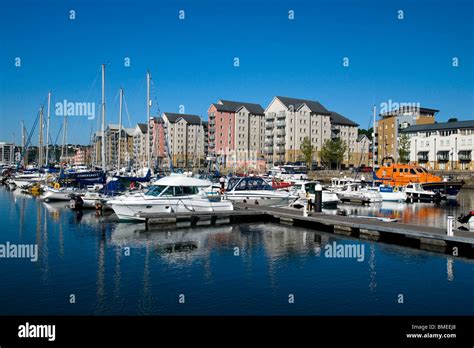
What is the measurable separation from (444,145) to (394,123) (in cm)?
2026

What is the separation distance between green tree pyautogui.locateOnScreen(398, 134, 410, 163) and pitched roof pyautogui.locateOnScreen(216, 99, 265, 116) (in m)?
50.9

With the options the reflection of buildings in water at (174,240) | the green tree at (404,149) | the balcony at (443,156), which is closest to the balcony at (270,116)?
the green tree at (404,149)

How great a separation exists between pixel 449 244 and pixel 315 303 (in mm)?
12176

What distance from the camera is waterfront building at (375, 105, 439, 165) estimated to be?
12450 centimetres

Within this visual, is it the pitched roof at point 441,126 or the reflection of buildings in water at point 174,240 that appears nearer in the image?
the reflection of buildings in water at point 174,240

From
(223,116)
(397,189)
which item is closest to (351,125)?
(223,116)

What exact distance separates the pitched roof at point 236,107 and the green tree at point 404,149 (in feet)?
167

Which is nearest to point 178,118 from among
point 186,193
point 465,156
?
point 465,156

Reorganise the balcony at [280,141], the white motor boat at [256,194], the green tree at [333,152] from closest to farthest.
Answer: the white motor boat at [256,194] < the green tree at [333,152] < the balcony at [280,141]

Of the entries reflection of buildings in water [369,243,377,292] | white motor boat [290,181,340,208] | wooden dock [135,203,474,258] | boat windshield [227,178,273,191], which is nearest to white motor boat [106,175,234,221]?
wooden dock [135,203,474,258]

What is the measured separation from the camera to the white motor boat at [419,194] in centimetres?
5578

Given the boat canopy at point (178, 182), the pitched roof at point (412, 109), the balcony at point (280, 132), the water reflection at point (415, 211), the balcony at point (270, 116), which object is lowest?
the water reflection at point (415, 211)

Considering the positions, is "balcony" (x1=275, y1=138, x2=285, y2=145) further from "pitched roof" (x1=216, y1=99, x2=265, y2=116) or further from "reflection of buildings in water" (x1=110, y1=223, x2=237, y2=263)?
"reflection of buildings in water" (x1=110, y1=223, x2=237, y2=263)

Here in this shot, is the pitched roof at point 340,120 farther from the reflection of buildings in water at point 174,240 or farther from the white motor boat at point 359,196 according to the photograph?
the reflection of buildings in water at point 174,240
